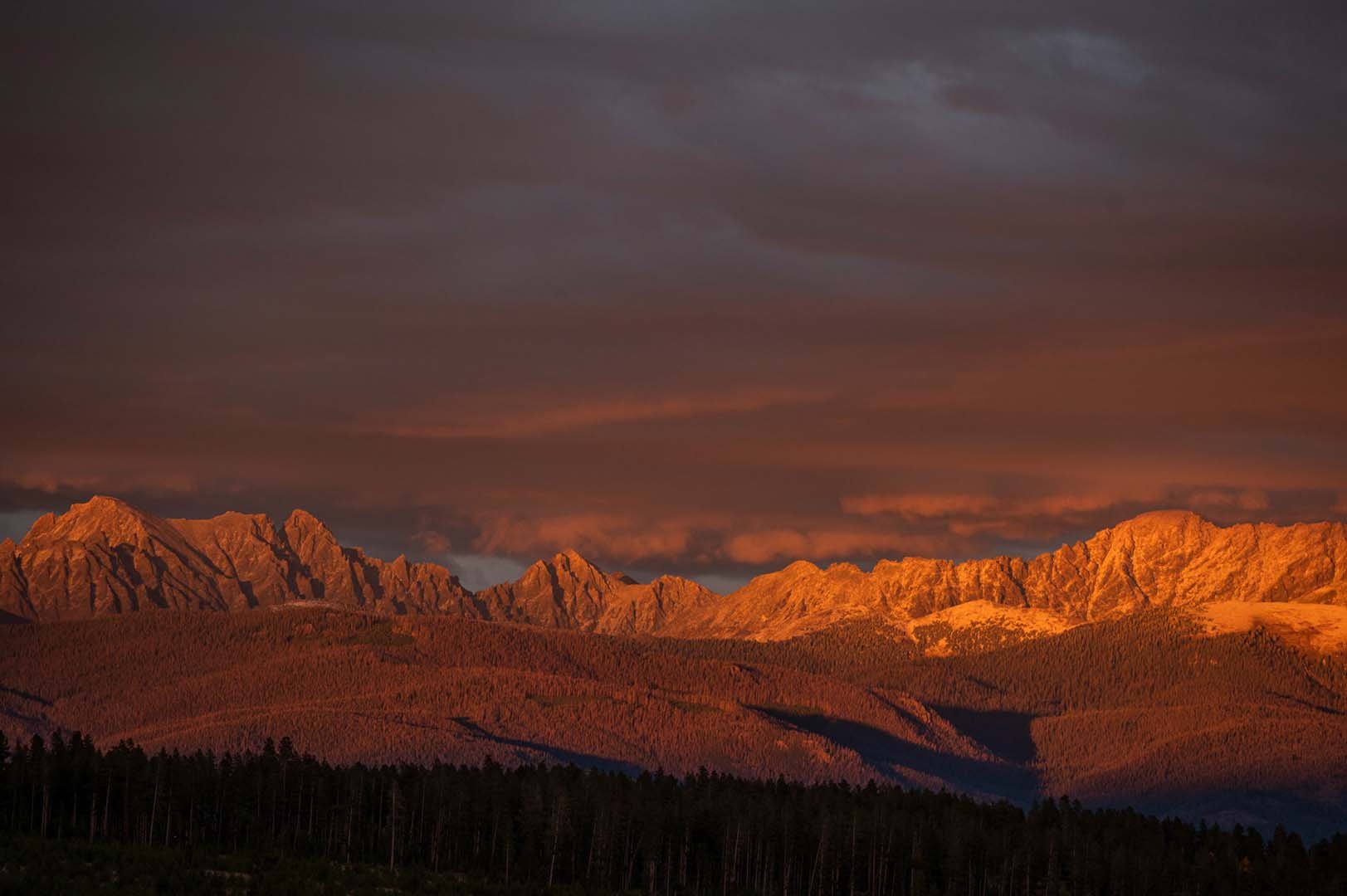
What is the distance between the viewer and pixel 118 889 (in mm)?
198000

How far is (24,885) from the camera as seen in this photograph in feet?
623

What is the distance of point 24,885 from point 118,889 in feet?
35.8
